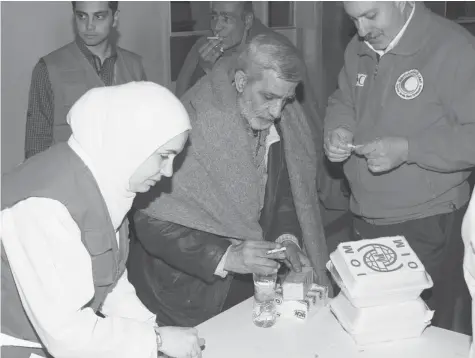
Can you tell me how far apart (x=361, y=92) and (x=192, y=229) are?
88 centimetres

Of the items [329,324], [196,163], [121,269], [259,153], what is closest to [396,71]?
[259,153]

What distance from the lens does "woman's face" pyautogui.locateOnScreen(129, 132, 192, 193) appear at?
1686mm

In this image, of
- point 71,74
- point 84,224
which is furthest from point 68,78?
point 84,224

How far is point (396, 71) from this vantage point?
2387mm

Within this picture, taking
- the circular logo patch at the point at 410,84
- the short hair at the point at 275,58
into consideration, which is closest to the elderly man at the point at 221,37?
the circular logo patch at the point at 410,84

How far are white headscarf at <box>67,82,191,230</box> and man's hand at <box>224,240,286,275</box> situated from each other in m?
0.60

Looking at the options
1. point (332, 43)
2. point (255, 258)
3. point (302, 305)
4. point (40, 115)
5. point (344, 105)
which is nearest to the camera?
point (302, 305)

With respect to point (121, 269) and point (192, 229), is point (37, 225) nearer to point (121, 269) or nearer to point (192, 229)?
point (121, 269)

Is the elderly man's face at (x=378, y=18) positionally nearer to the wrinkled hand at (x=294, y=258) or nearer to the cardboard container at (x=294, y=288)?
the wrinkled hand at (x=294, y=258)

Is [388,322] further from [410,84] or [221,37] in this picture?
[221,37]

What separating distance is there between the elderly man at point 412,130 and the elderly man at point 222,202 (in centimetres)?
31

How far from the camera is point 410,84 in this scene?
2354 millimetres

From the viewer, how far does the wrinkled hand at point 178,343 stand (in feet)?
5.30

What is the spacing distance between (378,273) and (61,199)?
2.95ft
